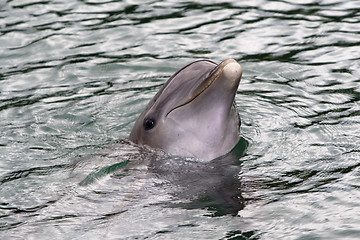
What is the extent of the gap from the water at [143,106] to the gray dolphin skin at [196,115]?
0.16m

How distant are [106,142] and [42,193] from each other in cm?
148

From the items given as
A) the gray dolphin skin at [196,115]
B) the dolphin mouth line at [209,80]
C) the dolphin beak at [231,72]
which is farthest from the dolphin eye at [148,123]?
the dolphin beak at [231,72]

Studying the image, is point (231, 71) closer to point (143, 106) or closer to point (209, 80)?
point (209, 80)

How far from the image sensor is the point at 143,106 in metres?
9.34

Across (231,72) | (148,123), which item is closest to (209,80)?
(231,72)

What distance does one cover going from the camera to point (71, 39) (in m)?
11.4

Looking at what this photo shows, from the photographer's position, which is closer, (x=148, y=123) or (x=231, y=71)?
(x=231, y=71)

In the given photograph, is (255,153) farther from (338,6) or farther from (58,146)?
(338,6)

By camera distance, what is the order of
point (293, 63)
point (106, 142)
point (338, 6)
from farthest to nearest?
1. point (338, 6)
2. point (293, 63)
3. point (106, 142)

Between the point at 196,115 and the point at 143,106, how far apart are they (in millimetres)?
2458

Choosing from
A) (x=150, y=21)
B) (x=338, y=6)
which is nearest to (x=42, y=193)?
(x=150, y=21)

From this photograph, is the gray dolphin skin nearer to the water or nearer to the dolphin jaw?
the dolphin jaw

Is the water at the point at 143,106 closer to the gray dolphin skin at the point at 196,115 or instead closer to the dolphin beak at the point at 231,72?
the gray dolphin skin at the point at 196,115

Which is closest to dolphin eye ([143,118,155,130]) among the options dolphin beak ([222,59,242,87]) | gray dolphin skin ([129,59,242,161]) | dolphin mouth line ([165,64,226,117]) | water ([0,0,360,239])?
gray dolphin skin ([129,59,242,161])
